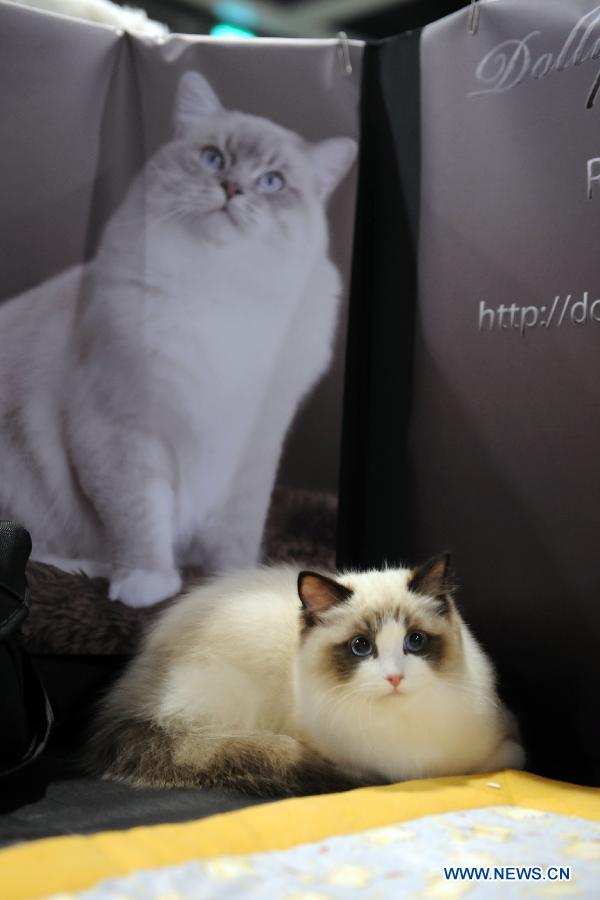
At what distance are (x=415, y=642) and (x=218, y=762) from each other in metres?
0.34

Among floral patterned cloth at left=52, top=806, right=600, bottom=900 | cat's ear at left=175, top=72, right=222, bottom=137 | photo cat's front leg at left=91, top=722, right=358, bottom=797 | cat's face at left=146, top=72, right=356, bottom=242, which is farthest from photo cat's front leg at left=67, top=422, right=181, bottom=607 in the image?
floral patterned cloth at left=52, top=806, right=600, bottom=900

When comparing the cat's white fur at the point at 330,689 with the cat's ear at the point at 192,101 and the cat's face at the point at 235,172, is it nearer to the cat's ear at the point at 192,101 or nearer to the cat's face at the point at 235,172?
the cat's face at the point at 235,172

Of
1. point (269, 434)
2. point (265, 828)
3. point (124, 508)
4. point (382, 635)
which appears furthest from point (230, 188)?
point (265, 828)

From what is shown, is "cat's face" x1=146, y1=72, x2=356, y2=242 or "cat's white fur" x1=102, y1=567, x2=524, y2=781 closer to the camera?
"cat's white fur" x1=102, y1=567, x2=524, y2=781

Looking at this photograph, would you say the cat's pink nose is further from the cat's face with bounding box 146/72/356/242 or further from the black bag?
the black bag

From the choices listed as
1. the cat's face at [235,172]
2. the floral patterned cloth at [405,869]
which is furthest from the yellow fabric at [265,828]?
the cat's face at [235,172]

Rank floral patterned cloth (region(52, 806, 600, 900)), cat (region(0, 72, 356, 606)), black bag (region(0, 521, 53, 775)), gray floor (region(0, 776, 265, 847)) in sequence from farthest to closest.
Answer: cat (region(0, 72, 356, 606)) → black bag (region(0, 521, 53, 775)) → gray floor (region(0, 776, 265, 847)) → floral patterned cloth (region(52, 806, 600, 900))

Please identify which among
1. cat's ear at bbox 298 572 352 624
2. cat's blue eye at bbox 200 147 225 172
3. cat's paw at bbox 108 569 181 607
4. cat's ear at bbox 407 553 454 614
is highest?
cat's blue eye at bbox 200 147 225 172

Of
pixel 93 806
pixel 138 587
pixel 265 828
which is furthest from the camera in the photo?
pixel 138 587

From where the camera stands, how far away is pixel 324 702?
1.37m

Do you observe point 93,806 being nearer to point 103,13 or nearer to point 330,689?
point 330,689

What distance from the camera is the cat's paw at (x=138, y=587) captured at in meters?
1.73

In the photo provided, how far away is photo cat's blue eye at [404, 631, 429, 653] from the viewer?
4.52 feet

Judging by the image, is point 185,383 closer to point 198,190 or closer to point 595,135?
point 198,190
